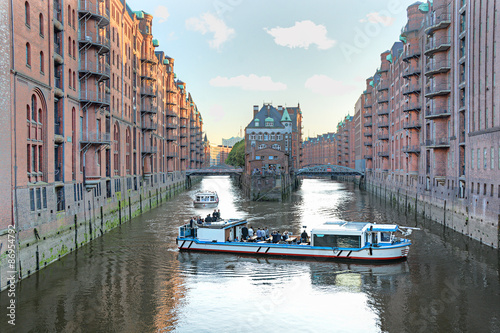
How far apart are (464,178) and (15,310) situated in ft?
126

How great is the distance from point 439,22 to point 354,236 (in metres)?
27.6

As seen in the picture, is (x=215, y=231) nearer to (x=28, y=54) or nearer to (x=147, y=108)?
(x=28, y=54)

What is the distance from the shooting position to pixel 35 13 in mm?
28641

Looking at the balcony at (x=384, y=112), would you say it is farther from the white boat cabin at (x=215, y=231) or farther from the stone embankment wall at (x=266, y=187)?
the white boat cabin at (x=215, y=231)

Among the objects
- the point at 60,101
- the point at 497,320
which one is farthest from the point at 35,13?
the point at 497,320

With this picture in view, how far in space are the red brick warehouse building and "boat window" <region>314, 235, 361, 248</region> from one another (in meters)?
19.5

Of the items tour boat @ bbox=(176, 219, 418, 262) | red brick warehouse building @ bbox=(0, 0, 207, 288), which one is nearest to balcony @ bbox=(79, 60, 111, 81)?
red brick warehouse building @ bbox=(0, 0, 207, 288)

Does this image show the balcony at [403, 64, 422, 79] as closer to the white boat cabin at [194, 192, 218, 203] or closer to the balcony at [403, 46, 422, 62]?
the balcony at [403, 46, 422, 62]

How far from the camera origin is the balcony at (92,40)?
125ft

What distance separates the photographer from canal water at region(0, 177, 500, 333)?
20.7 meters

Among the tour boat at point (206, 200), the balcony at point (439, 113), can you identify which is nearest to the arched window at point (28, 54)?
the balcony at point (439, 113)

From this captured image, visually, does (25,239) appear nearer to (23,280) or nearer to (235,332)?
(23,280)

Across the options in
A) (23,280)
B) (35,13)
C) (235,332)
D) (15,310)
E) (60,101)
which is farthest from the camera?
(60,101)

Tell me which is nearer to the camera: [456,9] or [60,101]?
[60,101]
